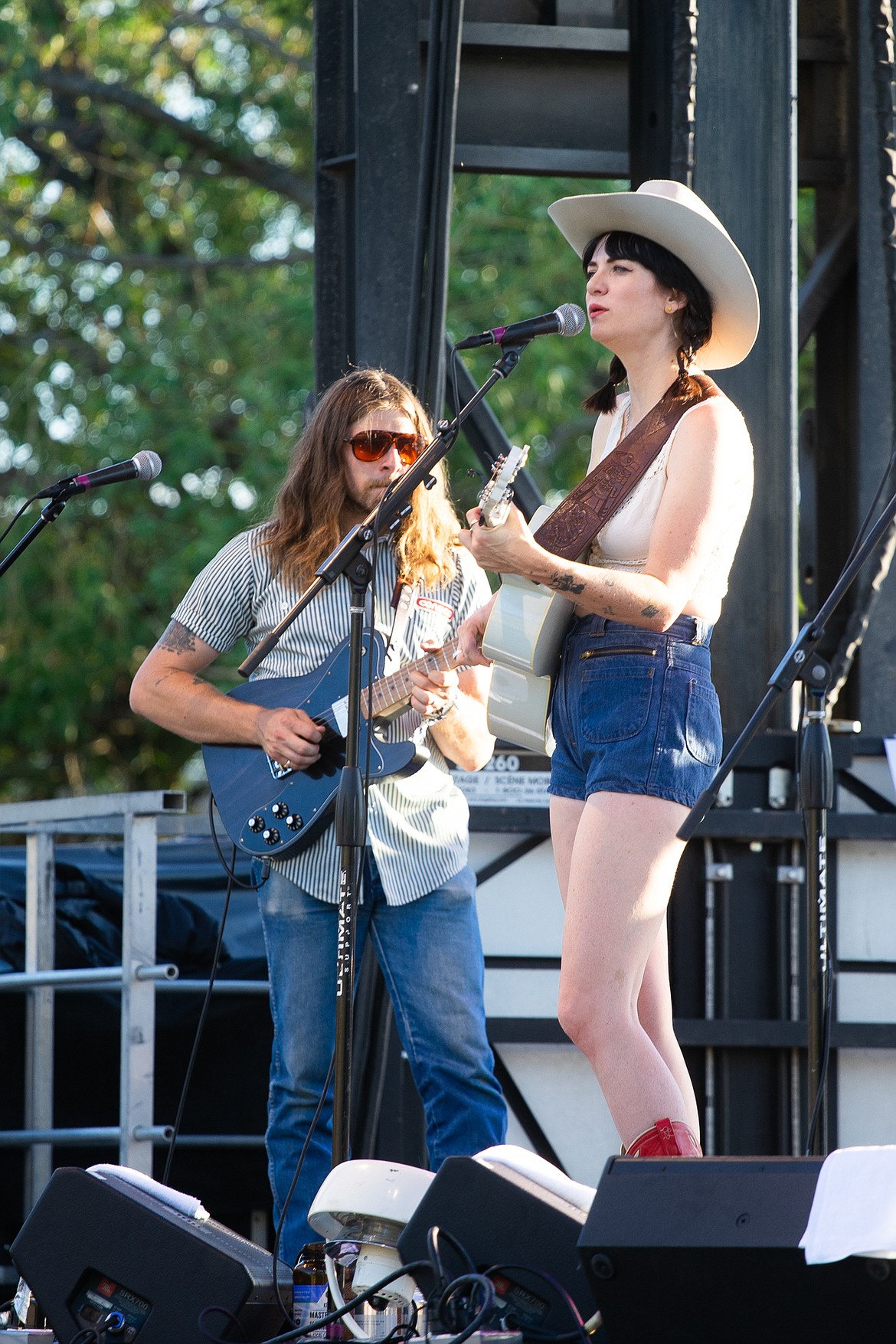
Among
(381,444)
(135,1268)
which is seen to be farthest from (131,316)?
(135,1268)

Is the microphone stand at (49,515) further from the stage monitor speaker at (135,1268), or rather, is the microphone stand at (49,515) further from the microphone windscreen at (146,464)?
the stage monitor speaker at (135,1268)

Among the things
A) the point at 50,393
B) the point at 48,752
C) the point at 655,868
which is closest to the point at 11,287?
the point at 50,393

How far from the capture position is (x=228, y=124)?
1081 centimetres

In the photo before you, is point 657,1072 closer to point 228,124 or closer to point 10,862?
point 10,862

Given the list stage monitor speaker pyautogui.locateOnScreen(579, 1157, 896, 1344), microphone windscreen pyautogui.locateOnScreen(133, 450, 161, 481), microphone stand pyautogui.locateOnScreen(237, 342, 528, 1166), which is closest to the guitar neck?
microphone stand pyautogui.locateOnScreen(237, 342, 528, 1166)

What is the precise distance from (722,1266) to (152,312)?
9.30 m

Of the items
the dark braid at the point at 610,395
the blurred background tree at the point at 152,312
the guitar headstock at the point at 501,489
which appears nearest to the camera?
the guitar headstock at the point at 501,489

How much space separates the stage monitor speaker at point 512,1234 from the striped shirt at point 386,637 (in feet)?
3.02

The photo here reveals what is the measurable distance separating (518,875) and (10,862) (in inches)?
66.9

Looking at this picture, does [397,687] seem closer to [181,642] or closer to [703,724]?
[181,642]

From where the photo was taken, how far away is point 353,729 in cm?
288

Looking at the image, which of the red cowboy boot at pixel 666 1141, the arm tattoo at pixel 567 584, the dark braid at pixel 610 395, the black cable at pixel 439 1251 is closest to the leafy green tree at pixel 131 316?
the dark braid at pixel 610 395

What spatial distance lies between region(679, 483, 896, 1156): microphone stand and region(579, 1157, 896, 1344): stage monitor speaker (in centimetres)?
61

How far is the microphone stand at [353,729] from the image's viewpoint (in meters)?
2.78
